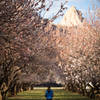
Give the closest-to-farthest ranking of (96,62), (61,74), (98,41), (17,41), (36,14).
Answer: (17,41), (36,14), (98,41), (96,62), (61,74)

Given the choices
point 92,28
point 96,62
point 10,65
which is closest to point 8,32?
point 10,65

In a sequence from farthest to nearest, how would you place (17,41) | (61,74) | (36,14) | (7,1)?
(61,74), (36,14), (17,41), (7,1)

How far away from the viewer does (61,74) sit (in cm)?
5338

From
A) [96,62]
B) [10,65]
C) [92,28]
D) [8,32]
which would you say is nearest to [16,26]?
[8,32]

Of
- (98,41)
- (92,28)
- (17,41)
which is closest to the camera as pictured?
(17,41)

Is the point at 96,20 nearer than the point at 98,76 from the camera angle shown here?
Yes

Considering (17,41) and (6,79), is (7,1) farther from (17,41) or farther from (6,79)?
(6,79)

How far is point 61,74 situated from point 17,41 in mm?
44743

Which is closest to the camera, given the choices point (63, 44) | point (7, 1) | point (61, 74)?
point (7, 1)

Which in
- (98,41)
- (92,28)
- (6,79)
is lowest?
(6,79)

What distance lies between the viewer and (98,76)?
3153 centimetres

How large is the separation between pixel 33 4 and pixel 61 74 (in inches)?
1753

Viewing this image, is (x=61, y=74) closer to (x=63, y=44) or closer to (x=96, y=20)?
(x=63, y=44)

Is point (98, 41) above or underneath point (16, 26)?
above
